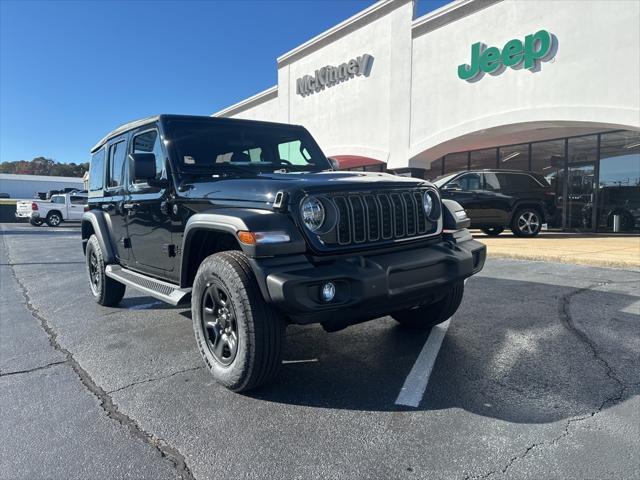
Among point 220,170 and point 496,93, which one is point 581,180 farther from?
point 220,170

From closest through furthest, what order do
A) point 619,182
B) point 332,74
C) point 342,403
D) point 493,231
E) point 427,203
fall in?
point 342,403 → point 427,203 → point 493,231 → point 619,182 → point 332,74

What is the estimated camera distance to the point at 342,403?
2832mm

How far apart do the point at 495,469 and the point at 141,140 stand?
410cm

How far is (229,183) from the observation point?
10.8 feet

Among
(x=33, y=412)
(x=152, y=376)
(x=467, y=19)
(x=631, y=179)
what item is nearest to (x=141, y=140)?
(x=152, y=376)

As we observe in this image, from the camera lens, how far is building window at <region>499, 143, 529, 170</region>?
48.7ft

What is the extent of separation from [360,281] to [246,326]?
2.46ft

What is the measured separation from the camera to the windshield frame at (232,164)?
3867 mm

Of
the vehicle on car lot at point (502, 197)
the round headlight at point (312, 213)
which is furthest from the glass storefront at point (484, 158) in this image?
the round headlight at point (312, 213)

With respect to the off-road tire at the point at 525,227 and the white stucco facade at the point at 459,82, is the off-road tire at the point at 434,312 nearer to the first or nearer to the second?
the off-road tire at the point at 525,227

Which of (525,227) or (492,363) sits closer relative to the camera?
(492,363)

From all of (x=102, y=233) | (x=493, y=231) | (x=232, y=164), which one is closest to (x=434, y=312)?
(x=232, y=164)

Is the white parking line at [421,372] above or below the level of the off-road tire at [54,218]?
below

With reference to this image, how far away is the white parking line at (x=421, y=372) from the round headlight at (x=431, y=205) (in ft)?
3.59
